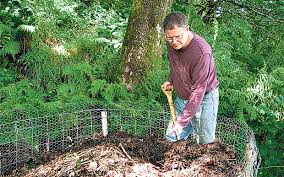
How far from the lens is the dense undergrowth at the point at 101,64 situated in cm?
494

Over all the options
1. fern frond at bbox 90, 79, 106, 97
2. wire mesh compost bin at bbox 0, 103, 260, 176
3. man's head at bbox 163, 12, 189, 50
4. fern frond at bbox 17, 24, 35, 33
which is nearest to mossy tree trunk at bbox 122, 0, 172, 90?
fern frond at bbox 90, 79, 106, 97

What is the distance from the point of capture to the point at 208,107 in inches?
148

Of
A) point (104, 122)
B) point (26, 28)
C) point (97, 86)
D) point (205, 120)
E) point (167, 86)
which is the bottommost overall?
point (104, 122)

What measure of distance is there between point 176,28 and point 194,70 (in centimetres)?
41

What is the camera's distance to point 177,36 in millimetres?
3240

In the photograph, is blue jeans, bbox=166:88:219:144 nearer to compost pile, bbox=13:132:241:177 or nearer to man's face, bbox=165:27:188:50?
compost pile, bbox=13:132:241:177

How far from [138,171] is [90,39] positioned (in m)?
3.11

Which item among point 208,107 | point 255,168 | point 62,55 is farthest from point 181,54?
point 62,55

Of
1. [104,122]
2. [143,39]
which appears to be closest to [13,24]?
[143,39]

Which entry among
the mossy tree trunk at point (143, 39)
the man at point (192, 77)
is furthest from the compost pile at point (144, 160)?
the mossy tree trunk at point (143, 39)

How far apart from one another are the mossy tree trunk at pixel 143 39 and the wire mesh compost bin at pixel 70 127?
65 cm

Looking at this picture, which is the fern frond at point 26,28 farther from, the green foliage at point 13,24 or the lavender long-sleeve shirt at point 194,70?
the lavender long-sleeve shirt at point 194,70

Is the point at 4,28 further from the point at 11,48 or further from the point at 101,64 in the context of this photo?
the point at 101,64

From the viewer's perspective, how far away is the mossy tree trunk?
5043 millimetres
